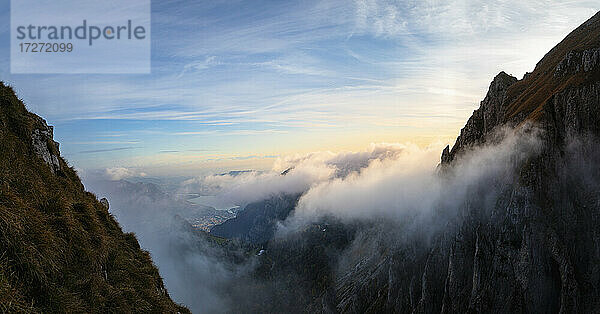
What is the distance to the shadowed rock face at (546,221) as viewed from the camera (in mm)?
65625

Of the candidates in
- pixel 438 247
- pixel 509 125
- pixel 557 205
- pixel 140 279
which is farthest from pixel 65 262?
pixel 438 247

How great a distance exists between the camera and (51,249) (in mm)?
9852

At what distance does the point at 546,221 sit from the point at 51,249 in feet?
308

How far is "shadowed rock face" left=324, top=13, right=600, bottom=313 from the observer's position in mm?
65625

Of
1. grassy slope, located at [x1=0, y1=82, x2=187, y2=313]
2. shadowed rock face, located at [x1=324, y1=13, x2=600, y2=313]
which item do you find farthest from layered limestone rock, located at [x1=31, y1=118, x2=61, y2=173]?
shadowed rock face, located at [x1=324, y1=13, x2=600, y2=313]

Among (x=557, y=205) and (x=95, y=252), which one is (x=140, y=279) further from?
(x=557, y=205)

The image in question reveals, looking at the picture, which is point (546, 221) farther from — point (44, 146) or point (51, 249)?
point (44, 146)

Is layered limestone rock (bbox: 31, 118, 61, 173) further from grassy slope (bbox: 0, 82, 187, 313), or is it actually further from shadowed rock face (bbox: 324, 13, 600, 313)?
shadowed rock face (bbox: 324, 13, 600, 313)

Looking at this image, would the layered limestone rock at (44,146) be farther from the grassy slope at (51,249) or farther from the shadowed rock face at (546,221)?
the shadowed rock face at (546,221)

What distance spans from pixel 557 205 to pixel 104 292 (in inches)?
3661

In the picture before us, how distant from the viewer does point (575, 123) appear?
69625 millimetres

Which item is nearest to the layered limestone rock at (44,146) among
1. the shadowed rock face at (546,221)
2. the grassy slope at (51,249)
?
the grassy slope at (51,249)

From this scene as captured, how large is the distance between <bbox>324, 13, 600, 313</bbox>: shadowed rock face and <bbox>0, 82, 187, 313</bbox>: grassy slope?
8741cm

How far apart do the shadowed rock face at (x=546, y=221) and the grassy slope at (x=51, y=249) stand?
287ft
